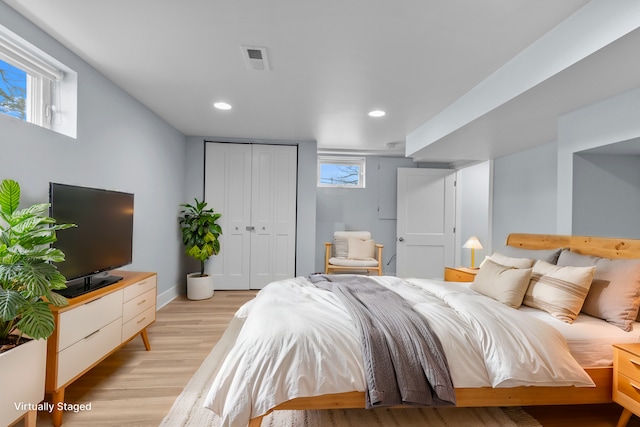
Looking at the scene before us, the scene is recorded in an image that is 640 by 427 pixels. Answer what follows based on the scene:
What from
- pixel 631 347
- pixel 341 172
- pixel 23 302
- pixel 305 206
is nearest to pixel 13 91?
pixel 23 302

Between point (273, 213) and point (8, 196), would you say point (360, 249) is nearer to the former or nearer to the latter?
point (273, 213)

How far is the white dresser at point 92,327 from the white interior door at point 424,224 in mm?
4206

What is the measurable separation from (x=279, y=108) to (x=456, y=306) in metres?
2.64

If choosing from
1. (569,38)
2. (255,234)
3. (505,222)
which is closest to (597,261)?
(569,38)

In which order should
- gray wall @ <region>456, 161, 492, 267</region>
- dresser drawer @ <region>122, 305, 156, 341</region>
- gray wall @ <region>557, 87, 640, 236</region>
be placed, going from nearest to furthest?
1. gray wall @ <region>557, 87, 640, 236</region>
2. dresser drawer @ <region>122, 305, 156, 341</region>
3. gray wall @ <region>456, 161, 492, 267</region>

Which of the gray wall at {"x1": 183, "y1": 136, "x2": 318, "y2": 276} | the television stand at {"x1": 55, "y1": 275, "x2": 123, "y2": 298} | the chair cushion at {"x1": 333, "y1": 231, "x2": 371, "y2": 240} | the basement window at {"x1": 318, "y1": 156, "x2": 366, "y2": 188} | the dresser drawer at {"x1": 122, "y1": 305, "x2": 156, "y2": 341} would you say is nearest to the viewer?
the television stand at {"x1": 55, "y1": 275, "x2": 123, "y2": 298}

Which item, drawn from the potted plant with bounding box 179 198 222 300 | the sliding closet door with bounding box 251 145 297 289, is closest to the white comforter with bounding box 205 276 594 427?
the potted plant with bounding box 179 198 222 300

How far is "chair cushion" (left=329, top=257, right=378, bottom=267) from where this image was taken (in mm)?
5027

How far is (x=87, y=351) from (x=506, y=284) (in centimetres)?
280

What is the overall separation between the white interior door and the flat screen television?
168 inches

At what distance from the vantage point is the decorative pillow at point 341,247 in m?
5.43

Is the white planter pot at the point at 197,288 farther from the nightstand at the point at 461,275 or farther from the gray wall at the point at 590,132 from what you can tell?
the gray wall at the point at 590,132

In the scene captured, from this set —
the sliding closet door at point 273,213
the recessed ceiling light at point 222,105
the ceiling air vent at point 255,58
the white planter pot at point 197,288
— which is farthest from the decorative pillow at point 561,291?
the white planter pot at point 197,288

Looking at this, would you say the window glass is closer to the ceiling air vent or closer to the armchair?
the ceiling air vent
